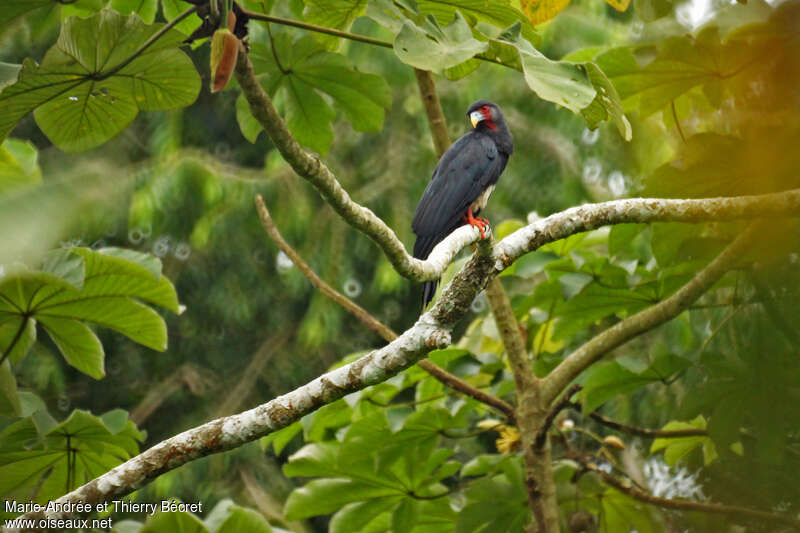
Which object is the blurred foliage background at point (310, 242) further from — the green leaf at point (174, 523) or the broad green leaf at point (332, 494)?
the green leaf at point (174, 523)

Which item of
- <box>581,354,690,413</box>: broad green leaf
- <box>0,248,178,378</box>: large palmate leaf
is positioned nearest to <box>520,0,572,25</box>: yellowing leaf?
<box>581,354,690,413</box>: broad green leaf

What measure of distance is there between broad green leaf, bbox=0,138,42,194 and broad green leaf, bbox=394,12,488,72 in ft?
2.50

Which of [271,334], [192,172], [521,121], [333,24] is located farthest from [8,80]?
[271,334]

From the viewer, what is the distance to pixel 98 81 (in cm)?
156

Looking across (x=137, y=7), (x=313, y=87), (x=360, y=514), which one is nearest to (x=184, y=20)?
(x=137, y=7)

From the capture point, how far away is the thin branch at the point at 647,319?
173cm

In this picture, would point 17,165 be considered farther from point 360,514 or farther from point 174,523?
point 360,514

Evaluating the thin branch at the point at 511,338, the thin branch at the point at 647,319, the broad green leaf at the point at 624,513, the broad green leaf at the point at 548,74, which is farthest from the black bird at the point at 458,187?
the broad green leaf at the point at 548,74

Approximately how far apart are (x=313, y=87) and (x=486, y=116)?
3.69ft

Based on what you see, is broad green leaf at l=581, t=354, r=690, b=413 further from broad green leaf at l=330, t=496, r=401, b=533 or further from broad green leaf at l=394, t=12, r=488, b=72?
broad green leaf at l=394, t=12, r=488, b=72

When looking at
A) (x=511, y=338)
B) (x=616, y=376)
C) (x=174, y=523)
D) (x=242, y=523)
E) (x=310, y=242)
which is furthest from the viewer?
(x=310, y=242)

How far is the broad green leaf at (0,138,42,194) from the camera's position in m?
1.65

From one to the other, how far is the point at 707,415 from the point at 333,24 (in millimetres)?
1259

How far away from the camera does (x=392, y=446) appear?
213 cm
